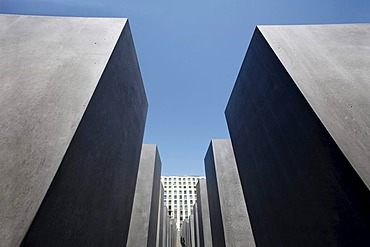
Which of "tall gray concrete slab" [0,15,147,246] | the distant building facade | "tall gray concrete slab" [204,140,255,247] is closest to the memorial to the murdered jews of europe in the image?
"tall gray concrete slab" [0,15,147,246]

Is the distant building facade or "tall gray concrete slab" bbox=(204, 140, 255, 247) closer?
"tall gray concrete slab" bbox=(204, 140, 255, 247)

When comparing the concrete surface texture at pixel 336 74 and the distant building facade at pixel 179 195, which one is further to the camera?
the distant building facade at pixel 179 195

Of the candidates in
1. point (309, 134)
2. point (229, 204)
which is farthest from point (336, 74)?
point (229, 204)

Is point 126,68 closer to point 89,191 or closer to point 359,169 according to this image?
point 89,191

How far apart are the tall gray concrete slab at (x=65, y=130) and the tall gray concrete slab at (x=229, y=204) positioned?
4736mm

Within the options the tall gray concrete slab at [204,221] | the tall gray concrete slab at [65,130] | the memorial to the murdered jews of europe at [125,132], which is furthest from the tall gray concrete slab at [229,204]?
the tall gray concrete slab at [65,130]

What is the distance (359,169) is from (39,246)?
2.81m

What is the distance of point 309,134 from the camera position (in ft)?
8.19

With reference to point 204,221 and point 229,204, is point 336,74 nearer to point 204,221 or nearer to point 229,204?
point 229,204

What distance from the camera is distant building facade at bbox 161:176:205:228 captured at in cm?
7662

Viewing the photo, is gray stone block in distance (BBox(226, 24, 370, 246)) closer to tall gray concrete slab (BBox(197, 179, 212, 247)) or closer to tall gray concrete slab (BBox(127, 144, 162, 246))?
tall gray concrete slab (BBox(127, 144, 162, 246))

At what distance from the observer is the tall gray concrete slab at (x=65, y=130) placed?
176 centimetres

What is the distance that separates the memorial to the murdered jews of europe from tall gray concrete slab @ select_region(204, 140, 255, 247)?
3416mm

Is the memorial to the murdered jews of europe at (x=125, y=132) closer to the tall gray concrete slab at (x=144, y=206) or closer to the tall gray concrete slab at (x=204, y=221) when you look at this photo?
the tall gray concrete slab at (x=144, y=206)
